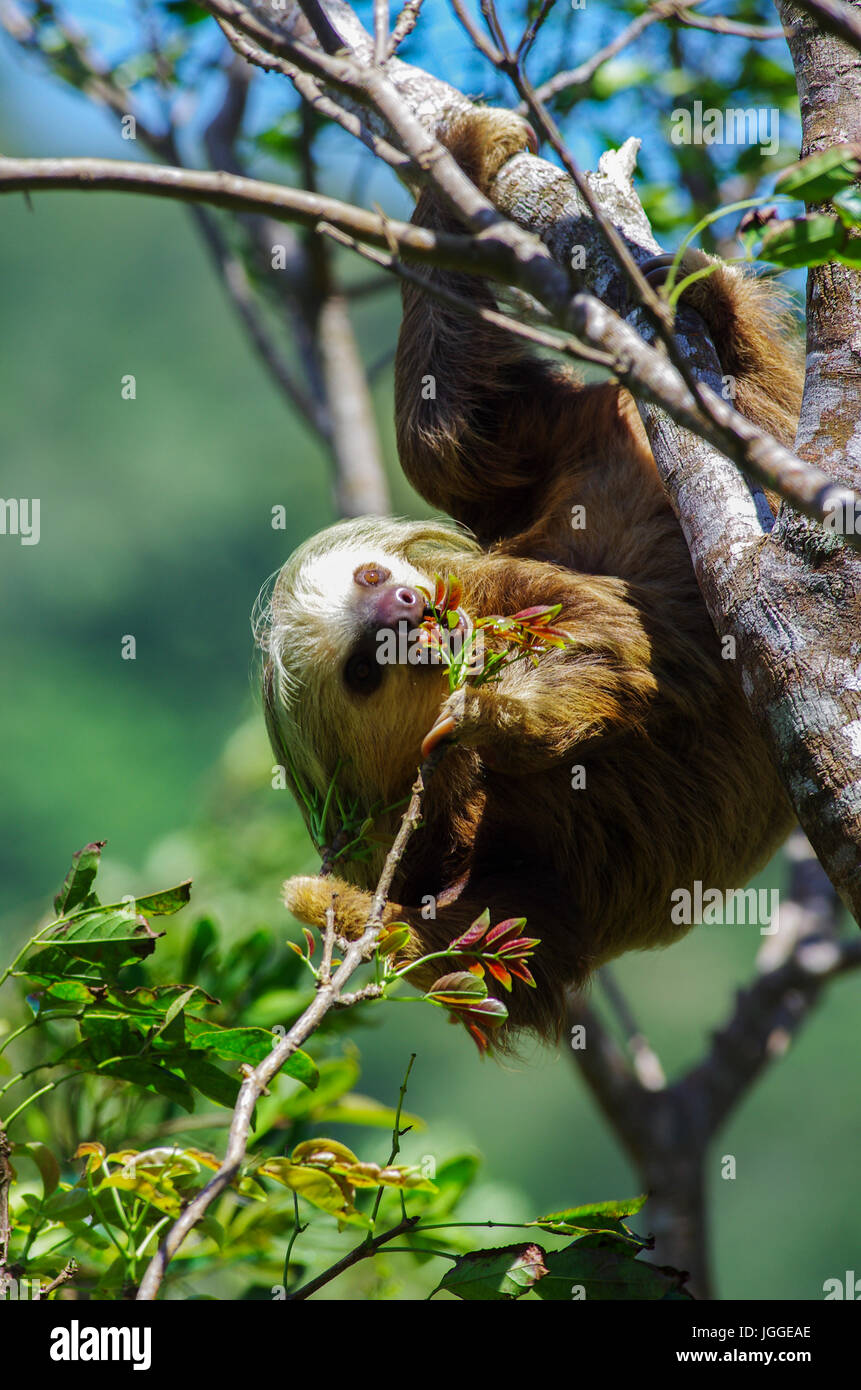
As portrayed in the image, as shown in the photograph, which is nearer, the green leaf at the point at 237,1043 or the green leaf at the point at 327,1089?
the green leaf at the point at 237,1043

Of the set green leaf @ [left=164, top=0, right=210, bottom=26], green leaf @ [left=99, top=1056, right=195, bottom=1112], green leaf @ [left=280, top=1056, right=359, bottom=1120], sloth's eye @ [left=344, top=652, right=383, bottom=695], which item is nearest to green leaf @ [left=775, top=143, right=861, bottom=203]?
green leaf @ [left=99, top=1056, right=195, bottom=1112]

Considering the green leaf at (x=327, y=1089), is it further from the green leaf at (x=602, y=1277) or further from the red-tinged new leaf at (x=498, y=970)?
the green leaf at (x=602, y=1277)

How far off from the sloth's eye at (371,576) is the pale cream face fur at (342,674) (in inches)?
0.8

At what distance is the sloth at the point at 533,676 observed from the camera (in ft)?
10.1

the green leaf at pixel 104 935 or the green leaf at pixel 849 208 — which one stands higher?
the green leaf at pixel 849 208

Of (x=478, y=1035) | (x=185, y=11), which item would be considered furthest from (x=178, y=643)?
(x=478, y=1035)

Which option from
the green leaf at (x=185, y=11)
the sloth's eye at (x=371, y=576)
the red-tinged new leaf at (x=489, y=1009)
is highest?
the green leaf at (x=185, y=11)

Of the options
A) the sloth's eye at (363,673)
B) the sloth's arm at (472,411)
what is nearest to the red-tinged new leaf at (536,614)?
the sloth's eye at (363,673)

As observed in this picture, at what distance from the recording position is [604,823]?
11.2 ft

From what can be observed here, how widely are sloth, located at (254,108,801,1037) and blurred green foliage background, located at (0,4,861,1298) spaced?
7.80 m

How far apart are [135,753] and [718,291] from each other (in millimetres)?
15463

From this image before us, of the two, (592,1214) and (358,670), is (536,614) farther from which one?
(358,670)

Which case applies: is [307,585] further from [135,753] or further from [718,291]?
[135,753]
